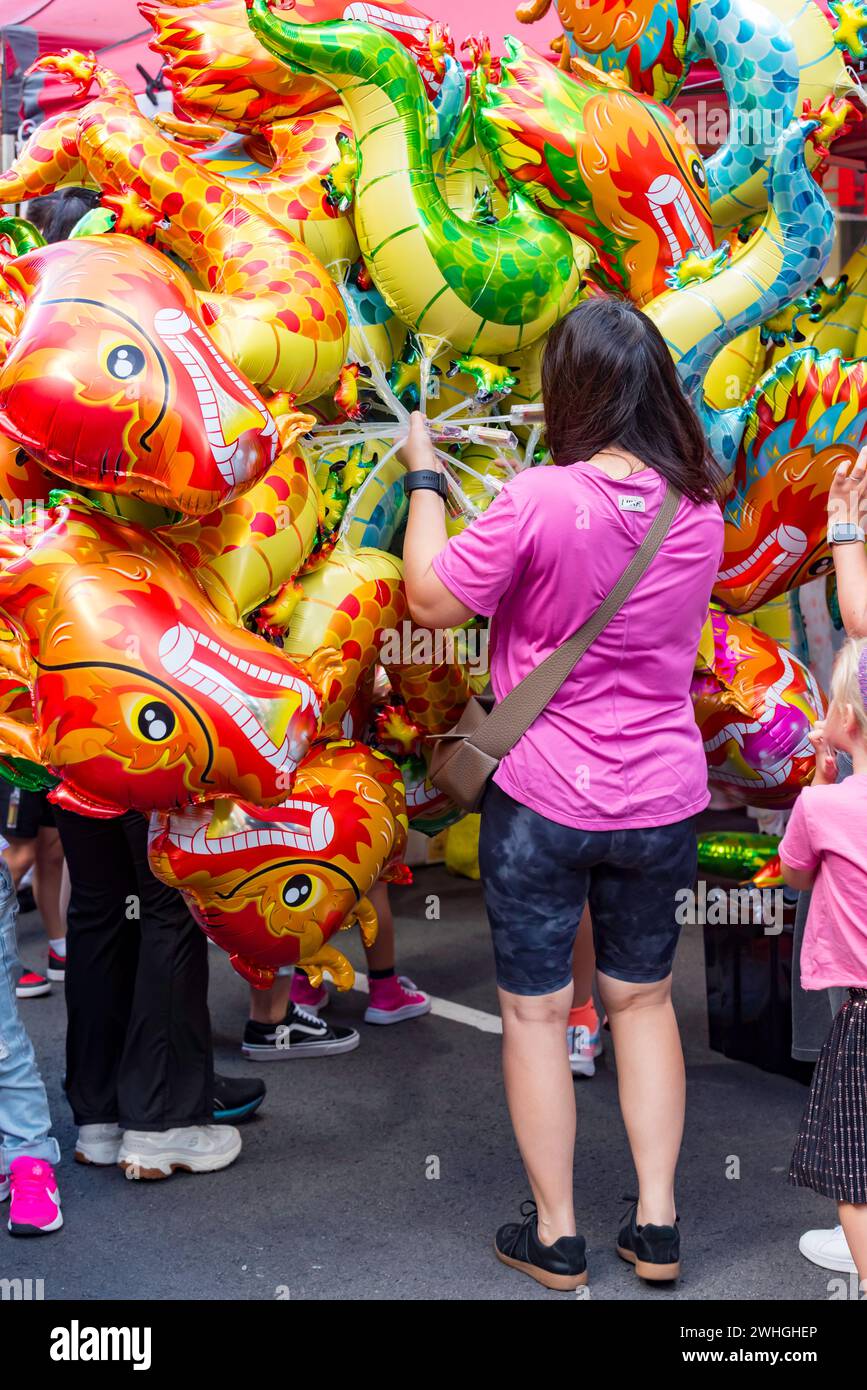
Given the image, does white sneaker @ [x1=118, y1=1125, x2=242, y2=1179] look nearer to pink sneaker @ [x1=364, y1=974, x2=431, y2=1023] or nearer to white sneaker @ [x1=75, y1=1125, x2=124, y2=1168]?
white sneaker @ [x1=75, y1=1125, x2=124, y2=1168]

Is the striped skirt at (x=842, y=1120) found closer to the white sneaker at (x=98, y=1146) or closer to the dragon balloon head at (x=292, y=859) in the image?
the dragon balloon head at (x=292, y=859)

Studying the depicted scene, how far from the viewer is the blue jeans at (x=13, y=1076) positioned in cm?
281

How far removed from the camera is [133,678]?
7.50 feet

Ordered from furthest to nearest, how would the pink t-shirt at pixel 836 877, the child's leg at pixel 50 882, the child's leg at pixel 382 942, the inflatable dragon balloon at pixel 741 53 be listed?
1. the child's leg at pixel 50 882
2. the child's leg at pixel 382 942
3. the inflatable dragon balloon at pixel 741 53
4. the pink t-shirt at pixel 836 877

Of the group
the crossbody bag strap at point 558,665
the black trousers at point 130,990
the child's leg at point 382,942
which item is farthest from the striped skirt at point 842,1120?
the child's leg at point 382,942

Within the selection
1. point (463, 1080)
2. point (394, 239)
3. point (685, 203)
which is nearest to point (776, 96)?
point (685, 203)

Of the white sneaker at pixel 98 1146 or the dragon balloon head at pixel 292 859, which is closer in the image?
the dragon balloon head at pixel 292 859

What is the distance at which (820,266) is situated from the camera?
2.95m

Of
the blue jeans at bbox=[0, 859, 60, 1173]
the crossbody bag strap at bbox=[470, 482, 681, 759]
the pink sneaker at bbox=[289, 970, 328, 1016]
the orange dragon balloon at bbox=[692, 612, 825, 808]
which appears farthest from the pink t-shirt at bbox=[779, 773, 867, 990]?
the pink sneaker at bbox=[289, 970, 328, 1016]

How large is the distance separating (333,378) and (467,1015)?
2047 millimetres

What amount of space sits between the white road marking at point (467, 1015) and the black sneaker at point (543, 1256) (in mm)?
1288

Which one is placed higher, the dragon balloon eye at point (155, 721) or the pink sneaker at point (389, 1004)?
the dragon balloon eye at point (155, 721)

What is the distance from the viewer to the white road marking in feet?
13.0

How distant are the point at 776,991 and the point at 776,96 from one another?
1.99 m
